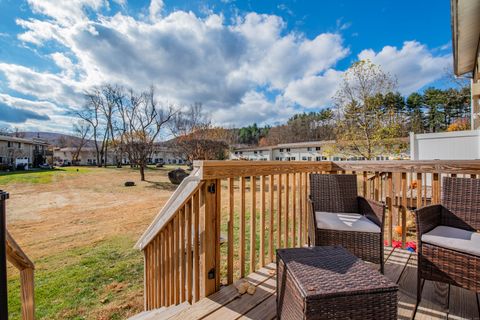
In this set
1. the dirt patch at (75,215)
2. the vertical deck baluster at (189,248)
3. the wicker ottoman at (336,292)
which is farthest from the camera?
the dirt patch at (75,215)

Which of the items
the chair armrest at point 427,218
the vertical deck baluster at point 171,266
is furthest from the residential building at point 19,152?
the chair armrest at point 427,218

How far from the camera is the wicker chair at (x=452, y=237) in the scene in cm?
154

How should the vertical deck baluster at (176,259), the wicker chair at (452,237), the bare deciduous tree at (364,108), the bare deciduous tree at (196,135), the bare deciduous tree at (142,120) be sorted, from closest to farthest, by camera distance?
the wicker chair at (452,237)
the vertical deck baluster at (176,259)
the bare deciduous tree at (364,108)
the bare deciduous tree at (142,120)
the bare deciduous tree at (196,135)

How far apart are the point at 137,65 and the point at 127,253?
12.4 m

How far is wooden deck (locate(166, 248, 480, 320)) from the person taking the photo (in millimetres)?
1614

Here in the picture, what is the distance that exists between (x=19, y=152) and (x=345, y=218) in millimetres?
43683

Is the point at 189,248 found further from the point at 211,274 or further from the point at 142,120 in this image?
the point at 142,120

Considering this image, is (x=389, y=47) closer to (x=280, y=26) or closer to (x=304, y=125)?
(x=280, y=26)

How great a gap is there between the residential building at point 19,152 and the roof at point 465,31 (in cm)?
3986

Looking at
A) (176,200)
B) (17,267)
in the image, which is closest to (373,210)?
(176,200)

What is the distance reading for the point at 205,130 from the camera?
21500 mm

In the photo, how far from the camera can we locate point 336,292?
1062 mm

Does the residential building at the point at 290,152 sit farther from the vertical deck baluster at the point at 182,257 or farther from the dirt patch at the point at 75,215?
the vertical deck baluster at the point at 182,257

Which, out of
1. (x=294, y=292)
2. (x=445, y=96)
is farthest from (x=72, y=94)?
(x=445, y=96)
